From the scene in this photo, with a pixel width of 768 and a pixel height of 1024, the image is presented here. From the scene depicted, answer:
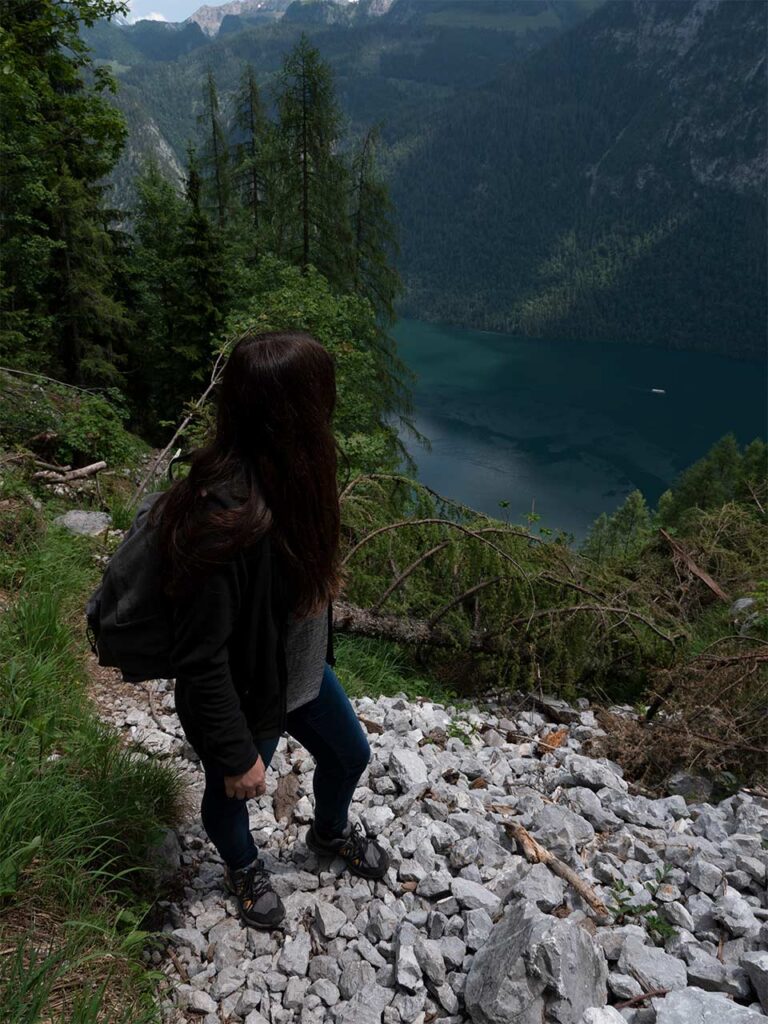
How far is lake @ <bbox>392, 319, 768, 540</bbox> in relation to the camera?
2152 inches

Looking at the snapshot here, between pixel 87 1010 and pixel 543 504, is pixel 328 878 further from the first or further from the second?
pixel 543 504

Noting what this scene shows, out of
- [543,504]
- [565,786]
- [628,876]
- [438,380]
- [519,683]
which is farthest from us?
[438,380]

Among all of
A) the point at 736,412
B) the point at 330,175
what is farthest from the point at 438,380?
the point at 330,175

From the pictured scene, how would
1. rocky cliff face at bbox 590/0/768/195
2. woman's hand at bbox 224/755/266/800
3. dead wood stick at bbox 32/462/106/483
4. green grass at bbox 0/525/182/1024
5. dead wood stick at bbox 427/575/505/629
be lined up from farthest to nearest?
rocky cliff face at bbox 590/0/768/195 → dead wood stick at bbox 32/462/106/483 → dead wood stick at bbox 427/575/505/629 → woman's hand at bbox 224/755/266/800 → green grass at bbox 0/525/182/1024

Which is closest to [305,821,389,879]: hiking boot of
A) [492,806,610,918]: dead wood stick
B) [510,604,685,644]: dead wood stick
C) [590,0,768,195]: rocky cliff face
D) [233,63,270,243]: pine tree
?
[492,806,610,918]: dead wood stick

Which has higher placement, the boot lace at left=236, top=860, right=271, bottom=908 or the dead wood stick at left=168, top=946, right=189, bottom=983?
the boot lace at left=236, top=860, right=271, bottom=908

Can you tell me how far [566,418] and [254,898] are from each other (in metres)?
76.8

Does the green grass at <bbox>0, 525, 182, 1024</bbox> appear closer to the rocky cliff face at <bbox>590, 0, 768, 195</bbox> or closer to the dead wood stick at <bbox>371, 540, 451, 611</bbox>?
the dead wood stick at <bbox>371, 540, 451, 611</bbox>

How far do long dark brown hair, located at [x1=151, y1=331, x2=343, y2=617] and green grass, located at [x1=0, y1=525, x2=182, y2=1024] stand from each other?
971 mm

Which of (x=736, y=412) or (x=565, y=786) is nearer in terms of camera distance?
(x=565, y=786)

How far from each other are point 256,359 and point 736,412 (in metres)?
90.9

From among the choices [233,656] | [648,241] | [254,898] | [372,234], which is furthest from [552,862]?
[648,241]

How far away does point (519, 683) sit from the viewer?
167 inches

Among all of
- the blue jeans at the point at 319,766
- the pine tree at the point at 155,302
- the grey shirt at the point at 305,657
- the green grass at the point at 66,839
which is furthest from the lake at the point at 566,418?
the grey shirt at the point at 305,657
